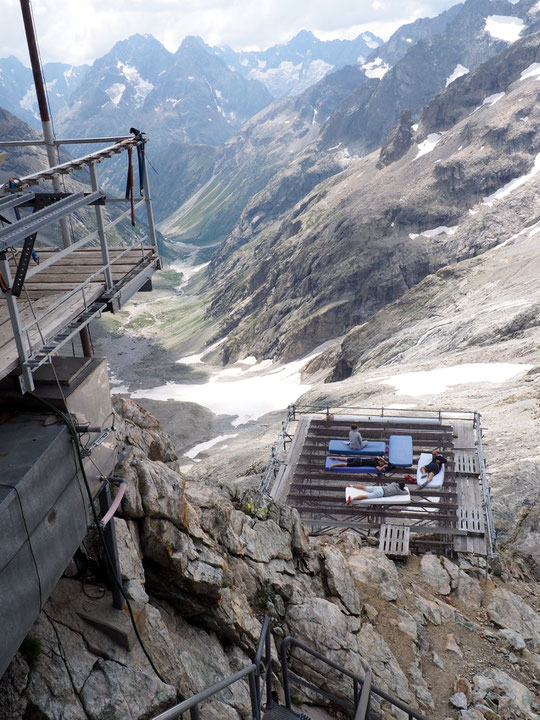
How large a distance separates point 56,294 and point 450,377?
3378cm

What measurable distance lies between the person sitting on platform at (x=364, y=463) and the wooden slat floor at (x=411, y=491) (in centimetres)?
35

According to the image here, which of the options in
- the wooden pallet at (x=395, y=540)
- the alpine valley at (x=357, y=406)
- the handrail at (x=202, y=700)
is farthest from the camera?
the wooden pallet at (x=395, y=540)

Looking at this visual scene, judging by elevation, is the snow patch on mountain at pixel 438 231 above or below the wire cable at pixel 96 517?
below

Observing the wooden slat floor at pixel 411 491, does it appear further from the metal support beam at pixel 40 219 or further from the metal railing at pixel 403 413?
the metal support beam at pixel 40 219

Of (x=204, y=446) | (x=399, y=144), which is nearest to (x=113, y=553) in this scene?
(x=204, y=446)

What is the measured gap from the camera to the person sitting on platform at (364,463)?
787 inches

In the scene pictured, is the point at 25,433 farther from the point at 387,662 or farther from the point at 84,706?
the point at 387,662

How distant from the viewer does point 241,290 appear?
13025 centimetres

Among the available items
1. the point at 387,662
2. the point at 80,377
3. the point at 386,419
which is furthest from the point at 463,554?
the point at 80,377

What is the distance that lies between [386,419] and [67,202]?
20.0 m

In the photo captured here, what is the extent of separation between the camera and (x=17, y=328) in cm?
526

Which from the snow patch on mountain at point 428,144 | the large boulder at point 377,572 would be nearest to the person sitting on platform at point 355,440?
the large boulder at point 377,572

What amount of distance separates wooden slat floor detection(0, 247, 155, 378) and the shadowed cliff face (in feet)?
266

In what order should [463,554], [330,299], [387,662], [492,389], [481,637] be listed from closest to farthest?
[387,662]
[481,637]
[463,554]
[492,389]
[330,299]
